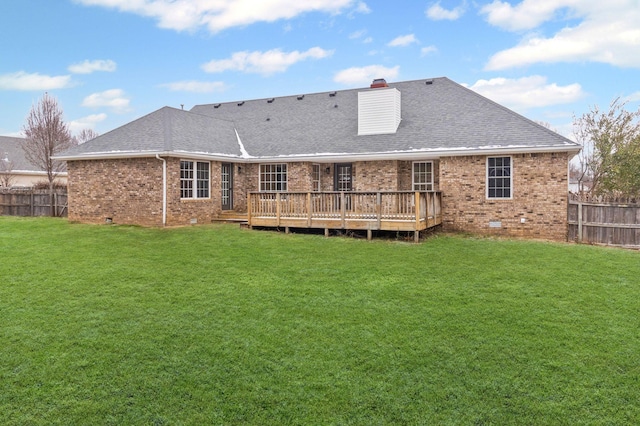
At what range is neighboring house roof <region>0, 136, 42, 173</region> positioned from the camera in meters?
33.8

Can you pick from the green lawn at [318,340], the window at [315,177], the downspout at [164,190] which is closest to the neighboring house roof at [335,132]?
the downspout at [164,190]

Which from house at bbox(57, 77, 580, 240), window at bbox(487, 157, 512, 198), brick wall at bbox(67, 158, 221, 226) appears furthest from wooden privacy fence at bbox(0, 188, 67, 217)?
window at bbox(487, 157, 512, 198)

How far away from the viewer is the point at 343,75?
43469 millimetres

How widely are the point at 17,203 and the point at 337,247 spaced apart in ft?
62.0

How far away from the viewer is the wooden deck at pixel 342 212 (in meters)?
13.4

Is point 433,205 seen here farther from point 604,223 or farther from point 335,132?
point 335,132

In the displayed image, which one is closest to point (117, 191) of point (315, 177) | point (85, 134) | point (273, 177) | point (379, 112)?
point (273, 177)

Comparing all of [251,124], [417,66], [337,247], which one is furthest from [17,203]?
[417,66]

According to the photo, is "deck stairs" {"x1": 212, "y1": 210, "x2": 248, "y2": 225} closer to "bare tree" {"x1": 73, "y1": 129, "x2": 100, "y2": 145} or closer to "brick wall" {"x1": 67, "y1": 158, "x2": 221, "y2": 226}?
"brick wall" {"x1": 67, "y1": 158, "x2": 221, "y2": 226}

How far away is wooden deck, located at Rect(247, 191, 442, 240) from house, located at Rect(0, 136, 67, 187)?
Answer: 2645 centimetres

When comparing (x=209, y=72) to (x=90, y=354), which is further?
(x=209, y=72)

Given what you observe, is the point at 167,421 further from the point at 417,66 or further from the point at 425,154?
the point at 417,66

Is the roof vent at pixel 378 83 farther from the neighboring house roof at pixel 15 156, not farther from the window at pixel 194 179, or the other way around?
the neighboring house roof at pixel 15 156

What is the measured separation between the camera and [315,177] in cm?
1872
